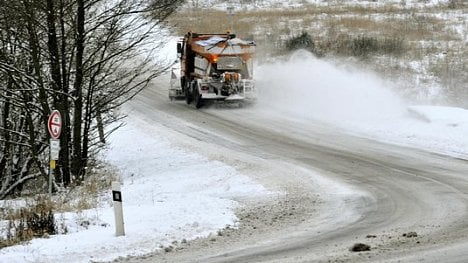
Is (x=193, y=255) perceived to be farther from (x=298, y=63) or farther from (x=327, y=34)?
(x=327, y=34)

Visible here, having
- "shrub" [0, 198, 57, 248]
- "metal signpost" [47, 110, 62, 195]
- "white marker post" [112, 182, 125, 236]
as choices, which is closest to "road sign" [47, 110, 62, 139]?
"metal signpost" [47, 110, 62, 195]

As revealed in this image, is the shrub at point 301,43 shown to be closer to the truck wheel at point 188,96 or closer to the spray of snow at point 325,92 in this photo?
the spray of snow at point 325,92

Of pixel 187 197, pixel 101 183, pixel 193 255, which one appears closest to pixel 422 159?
pixel 187 197

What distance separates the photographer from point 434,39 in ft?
116

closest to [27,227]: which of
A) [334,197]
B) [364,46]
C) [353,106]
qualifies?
[334,197]

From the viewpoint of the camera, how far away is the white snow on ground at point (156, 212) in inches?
331

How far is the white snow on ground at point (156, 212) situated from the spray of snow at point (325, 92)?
7790 mm

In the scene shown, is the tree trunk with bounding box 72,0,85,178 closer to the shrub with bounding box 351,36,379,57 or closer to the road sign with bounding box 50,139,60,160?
the road sign with bounding box 50,139,60,160

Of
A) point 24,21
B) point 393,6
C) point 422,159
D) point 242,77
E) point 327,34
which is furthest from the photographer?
point 393,6

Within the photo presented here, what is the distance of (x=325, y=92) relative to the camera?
1025 inches

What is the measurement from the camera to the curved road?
26.9 ft

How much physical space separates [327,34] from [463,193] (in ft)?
88.3

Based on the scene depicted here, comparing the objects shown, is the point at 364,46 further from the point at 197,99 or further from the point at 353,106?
the point at 197,99

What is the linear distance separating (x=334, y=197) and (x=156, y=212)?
11.2ft
